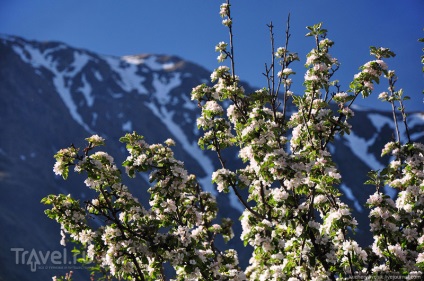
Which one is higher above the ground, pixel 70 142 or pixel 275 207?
pixel 70 142

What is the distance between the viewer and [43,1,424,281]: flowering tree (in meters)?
8.63

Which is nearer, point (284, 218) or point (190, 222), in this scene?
point (284, 218)

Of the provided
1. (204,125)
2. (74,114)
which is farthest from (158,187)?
(74,114)

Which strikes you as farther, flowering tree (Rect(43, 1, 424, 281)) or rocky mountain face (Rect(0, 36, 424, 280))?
rocky mountain face (Rect(0, 36, 424, 280))

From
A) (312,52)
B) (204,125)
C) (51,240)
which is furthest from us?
(51,240)

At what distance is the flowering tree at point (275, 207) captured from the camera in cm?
863

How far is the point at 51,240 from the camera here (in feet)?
348

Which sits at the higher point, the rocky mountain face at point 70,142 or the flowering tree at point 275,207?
the rocky mountain face at point 70,142

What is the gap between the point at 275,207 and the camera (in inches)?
357

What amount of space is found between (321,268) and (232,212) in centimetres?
12873

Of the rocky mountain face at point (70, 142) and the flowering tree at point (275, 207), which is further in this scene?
the rocky mountain face at point (70, 142)

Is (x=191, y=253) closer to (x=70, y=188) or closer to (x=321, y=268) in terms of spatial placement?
(x=321, y=268)

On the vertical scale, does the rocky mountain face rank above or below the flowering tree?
above

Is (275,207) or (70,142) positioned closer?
(275,207)
